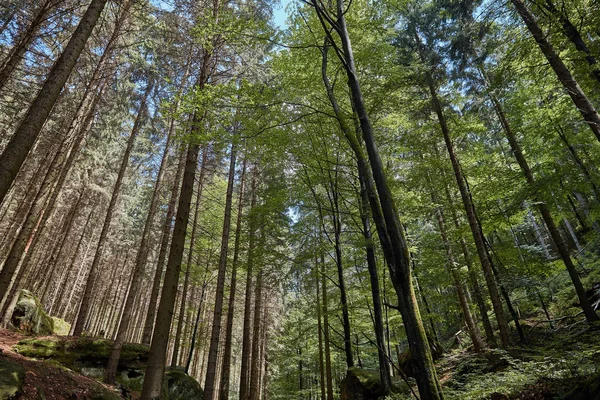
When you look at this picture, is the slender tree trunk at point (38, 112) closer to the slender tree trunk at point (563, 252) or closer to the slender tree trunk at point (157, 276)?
the slender tree trunk at point (157, 276)

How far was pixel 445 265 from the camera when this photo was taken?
13117 mm

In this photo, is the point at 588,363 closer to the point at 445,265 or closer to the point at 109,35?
the point at 445,265

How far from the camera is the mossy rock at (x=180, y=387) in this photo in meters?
10.7

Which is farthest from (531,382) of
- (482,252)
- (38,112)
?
(38,112)

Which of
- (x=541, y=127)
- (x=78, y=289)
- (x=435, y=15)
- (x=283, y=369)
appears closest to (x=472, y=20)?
(x=435, y=15)

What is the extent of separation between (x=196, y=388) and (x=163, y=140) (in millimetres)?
14050

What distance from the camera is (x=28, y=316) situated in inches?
481

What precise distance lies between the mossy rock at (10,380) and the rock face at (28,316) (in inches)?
383

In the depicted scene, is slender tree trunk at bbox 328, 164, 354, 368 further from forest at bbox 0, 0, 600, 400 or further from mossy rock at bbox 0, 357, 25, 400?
mossy rock at bbox 0, 357, 25, 400

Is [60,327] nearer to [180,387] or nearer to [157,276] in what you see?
[157,276]

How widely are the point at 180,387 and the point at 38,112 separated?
1042 cm

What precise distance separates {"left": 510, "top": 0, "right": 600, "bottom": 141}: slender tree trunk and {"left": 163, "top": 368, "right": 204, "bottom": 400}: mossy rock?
14.2 meters

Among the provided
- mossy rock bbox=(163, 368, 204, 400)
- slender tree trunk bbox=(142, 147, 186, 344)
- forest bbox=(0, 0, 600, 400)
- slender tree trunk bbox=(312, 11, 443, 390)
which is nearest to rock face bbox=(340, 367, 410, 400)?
forest bbox=(0, 0, 600, 400)

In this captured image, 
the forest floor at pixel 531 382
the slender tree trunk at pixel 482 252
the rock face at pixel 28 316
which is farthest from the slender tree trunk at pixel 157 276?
the slender tree trunk at pixel 482 252
